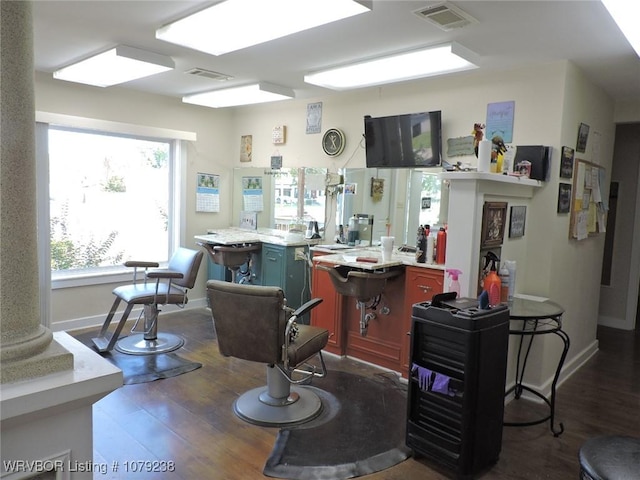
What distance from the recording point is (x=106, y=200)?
4.99m

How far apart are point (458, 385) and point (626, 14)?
1.98 m

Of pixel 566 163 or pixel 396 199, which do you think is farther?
pixel 396 199

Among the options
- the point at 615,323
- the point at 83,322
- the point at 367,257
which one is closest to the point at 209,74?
the point at 367,257

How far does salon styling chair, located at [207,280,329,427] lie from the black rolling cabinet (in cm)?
71

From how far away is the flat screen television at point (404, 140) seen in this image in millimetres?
3932

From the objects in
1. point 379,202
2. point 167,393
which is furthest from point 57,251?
point 379,202

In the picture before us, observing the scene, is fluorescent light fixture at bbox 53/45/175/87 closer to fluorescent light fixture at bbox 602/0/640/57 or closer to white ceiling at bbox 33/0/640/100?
white ceiling at bbox 33/0/640/100

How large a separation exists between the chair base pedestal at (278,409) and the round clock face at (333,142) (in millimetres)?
2464

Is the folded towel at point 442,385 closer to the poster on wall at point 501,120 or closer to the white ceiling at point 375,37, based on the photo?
the white ceiling at point 375,37

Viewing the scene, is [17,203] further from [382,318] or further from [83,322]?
[83,322]

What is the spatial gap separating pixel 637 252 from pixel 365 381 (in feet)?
12.5

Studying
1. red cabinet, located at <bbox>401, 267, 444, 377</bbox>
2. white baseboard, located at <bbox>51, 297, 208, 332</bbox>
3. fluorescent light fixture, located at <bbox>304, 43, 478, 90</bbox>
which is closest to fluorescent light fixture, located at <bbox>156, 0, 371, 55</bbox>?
fluorescent light fixture, located at <bbox>304, 43, 478, 90</bbox>

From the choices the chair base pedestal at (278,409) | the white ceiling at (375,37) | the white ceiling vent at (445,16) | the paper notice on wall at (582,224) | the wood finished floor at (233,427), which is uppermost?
the white ceiling at (375,37)

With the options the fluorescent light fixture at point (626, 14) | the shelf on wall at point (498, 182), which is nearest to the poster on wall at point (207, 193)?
the shelf on wall at point (498, 182)
